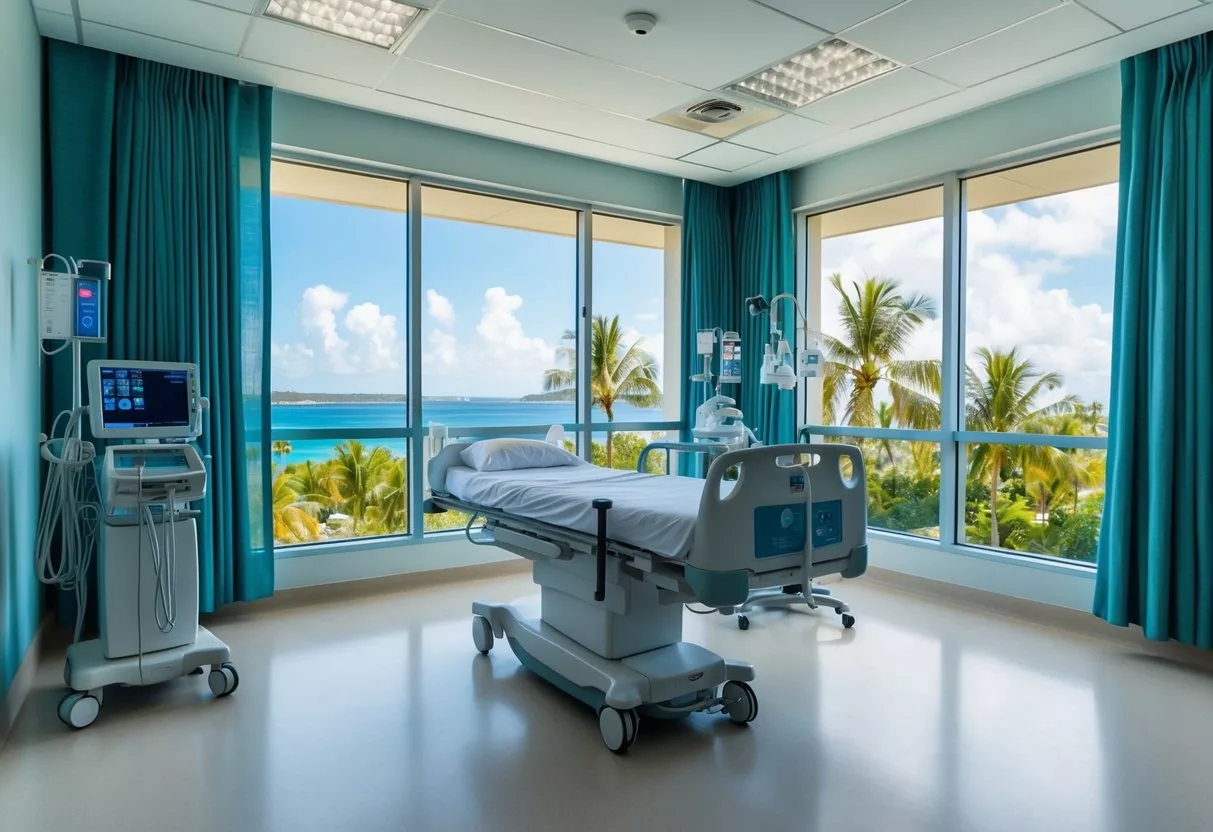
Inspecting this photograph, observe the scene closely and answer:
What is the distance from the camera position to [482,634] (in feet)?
11.5

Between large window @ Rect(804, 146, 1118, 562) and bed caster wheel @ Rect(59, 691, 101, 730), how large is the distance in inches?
174

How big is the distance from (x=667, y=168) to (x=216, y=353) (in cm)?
327

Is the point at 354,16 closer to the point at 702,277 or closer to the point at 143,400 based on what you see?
the point at 143,400

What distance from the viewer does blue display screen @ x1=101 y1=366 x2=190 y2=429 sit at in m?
2.92

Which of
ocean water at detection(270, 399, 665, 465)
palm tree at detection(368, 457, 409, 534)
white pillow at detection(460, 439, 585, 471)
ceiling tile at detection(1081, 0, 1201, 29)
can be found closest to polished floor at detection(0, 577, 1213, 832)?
white pillow at detection(460, 439, 585, 471)

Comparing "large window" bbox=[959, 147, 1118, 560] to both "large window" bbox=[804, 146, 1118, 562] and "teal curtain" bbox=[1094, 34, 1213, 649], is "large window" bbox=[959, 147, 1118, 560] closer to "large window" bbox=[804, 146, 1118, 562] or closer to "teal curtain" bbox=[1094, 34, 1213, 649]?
"large window" bbox=[804, 146, 1118, 562]

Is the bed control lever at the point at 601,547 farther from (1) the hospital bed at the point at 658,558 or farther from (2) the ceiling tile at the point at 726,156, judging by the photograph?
(2) the ceiling tile at the point at 726,156

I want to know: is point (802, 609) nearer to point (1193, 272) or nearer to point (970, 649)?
point (970, 649)

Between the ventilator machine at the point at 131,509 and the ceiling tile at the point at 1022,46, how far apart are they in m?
3.74

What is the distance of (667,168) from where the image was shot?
5477 millimetres

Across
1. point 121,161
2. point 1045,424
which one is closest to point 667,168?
point 1045,424

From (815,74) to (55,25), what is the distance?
3547 millimetres

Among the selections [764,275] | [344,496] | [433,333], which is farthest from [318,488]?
[764,275]

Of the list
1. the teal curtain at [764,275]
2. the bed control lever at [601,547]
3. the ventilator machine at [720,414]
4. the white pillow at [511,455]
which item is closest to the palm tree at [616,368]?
the teal curtain at [764,275]
